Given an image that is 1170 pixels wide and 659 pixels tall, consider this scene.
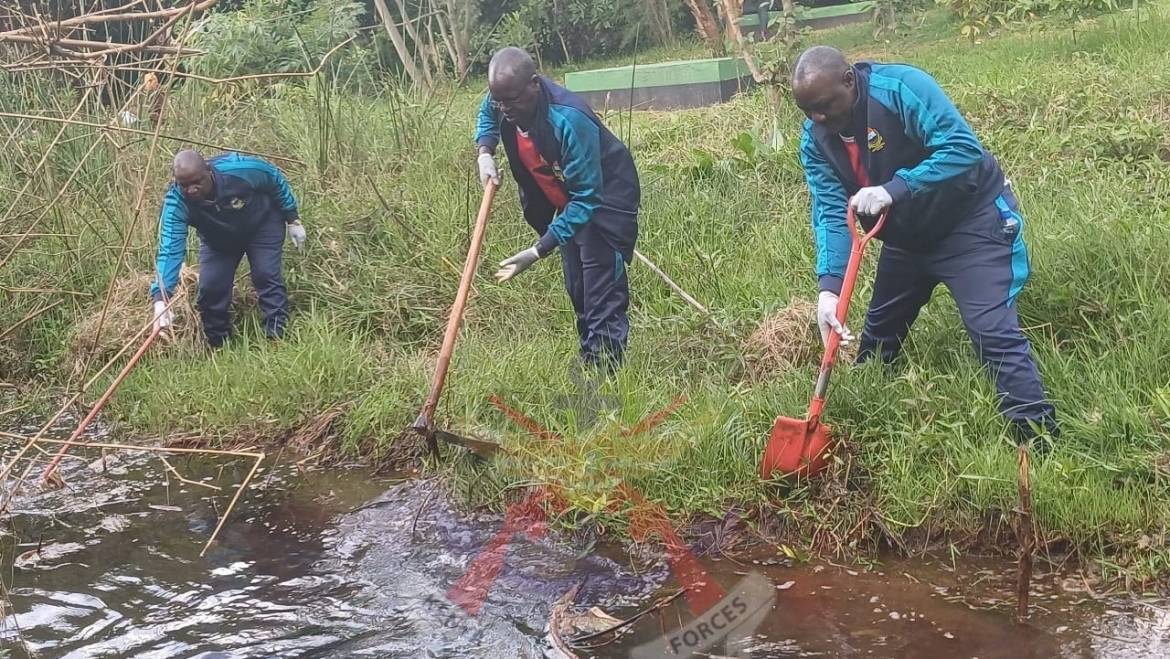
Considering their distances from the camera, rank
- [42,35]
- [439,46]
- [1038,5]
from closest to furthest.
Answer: [42,35] < [1038,5] < [439,46]

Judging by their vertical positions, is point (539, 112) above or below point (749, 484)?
above

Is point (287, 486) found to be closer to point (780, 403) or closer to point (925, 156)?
point (780, 403)

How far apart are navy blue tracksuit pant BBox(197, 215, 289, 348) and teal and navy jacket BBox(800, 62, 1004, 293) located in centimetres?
370

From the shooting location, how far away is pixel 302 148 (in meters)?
7.82

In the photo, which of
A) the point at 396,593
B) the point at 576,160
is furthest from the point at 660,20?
the point at 396,593

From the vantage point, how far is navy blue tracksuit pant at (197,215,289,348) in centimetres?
662

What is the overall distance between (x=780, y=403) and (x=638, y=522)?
753 millimetres

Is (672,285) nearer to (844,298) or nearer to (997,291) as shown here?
(844,298)

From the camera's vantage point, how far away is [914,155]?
13.1 ft

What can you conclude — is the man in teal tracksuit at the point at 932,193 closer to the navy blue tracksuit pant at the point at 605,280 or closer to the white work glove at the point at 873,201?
Answer: the white work glove at the point at 873,201

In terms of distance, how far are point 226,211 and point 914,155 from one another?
13.6 ft

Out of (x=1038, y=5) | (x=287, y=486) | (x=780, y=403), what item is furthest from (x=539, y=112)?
(x=1038, y=5)

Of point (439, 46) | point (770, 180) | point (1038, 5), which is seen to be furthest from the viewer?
point (439, 46)

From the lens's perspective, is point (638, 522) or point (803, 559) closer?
point (803, 559)
